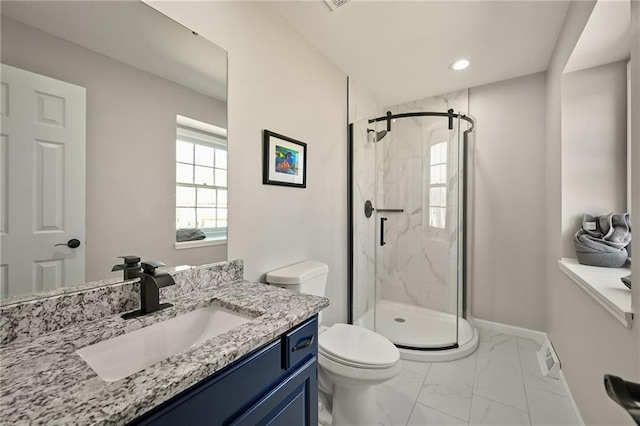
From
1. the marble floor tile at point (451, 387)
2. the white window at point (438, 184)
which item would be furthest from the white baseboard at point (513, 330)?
the white window at point (438, 184)

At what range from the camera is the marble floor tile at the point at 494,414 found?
1492 millimetres

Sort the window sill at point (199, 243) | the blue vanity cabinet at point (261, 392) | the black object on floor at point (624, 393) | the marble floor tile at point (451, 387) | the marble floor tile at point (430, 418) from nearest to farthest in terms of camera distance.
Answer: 1. the black object on floor at point (624, 393)
2. the blue vanity cabinet at point (261, 392)
3. the window sill at point (199, 243)
4. the marble floor tile at point (430, 418)
5. the marble floor tile at point (451, 387)

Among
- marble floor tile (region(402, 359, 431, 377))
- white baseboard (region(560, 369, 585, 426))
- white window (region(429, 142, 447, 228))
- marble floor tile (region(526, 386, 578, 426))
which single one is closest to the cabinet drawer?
marble floor tile (region(402, 359, 431, 377))

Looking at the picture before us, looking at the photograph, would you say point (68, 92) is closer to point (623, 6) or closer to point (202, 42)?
point (202, 42)

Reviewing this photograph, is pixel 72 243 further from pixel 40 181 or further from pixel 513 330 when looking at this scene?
pixel 513 330

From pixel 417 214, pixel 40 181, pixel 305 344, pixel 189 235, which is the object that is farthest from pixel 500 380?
pixel 40 181

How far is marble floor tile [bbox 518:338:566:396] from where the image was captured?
5.81 feet

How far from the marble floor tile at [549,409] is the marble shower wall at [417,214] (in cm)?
86

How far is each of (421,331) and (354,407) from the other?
50.0 inches

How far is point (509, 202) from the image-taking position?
8.20 feet

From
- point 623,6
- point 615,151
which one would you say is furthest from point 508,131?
point 623,6

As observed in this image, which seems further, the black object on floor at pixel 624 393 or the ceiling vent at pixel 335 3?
the ceiling vent at pixel 335 3

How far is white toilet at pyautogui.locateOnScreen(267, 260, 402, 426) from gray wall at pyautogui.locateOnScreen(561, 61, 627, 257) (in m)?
1.46

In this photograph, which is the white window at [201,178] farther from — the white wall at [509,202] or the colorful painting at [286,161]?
the white wall at [509,202]
